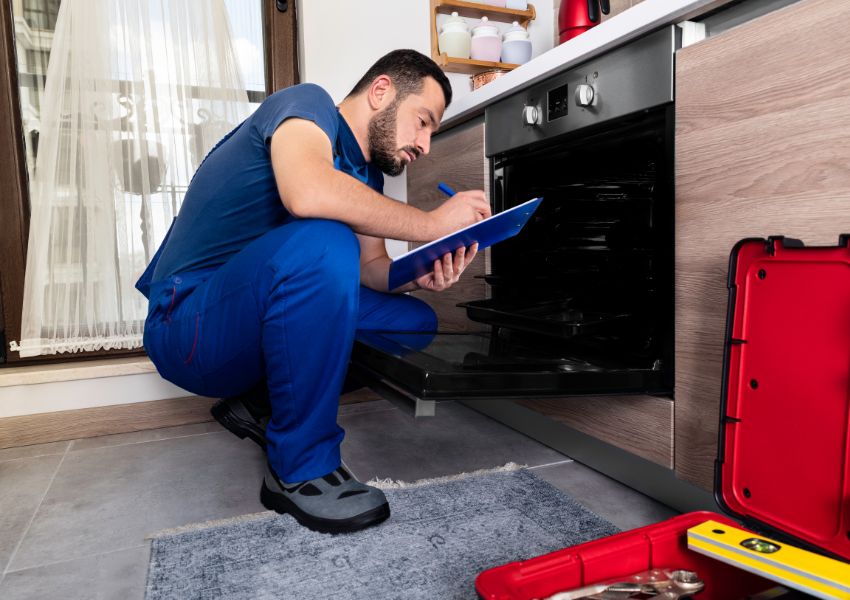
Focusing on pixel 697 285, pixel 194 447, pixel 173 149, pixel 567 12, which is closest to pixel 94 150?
pixel 173 149

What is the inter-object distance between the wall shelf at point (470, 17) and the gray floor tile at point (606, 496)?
140 centimetres

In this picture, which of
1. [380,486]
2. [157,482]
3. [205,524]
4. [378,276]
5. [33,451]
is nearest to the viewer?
[205,524]

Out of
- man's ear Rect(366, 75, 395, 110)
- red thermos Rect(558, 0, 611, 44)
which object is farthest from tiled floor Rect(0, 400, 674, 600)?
red thermos Rect(558, 0, 611, 44)

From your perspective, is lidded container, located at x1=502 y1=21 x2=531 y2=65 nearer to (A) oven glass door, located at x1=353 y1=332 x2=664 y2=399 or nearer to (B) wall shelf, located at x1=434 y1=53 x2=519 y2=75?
(B) wall shelf, located at x1=434 y1=53 x2=519 y2=75

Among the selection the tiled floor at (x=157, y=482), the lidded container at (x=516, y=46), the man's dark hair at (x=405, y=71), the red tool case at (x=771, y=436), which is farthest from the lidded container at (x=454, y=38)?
the red tool case at (x=771, y=436)

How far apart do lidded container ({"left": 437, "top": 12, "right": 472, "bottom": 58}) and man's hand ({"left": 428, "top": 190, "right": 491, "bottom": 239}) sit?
1.11 m

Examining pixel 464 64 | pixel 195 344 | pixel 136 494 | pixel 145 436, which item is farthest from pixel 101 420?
pixel 464 64

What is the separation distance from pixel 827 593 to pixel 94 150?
2.04m

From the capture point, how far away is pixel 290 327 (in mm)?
1122

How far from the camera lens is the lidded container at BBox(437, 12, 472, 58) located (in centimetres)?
214

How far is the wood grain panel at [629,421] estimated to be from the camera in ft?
3.67

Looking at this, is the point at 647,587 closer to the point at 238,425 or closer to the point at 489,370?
the point at 489,370

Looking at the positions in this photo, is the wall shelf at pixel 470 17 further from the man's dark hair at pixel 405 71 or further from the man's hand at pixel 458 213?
the man's hand at pixel 458 213

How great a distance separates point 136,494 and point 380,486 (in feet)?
1.81
